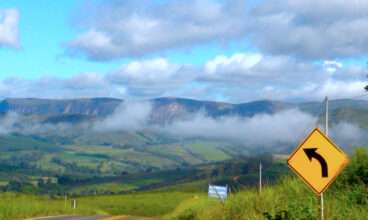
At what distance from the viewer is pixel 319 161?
1402 cm

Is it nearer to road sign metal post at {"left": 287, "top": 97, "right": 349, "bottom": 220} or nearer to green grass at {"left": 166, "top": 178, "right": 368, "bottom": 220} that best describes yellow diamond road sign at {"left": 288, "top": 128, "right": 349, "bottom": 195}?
road sign metal post at {"left": 287, "top": 97, "right": 349, "bottom": 220}

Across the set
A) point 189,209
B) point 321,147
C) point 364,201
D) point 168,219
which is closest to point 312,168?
point 321,147

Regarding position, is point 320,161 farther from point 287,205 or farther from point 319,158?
point 287,205

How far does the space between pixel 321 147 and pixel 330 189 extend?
4.17 m

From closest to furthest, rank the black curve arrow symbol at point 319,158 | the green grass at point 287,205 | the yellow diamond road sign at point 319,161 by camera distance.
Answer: the yellow diamond road sign at point 319,161, the black curve arrow symbol at point 319,158, the green grass at point 287,205

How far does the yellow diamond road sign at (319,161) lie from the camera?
13.8m

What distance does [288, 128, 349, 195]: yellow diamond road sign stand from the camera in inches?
542

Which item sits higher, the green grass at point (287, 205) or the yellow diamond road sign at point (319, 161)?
the yellow diamond road sign at point (319, 161)

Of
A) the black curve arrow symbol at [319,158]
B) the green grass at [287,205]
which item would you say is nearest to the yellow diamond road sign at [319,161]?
the black curve arrow symbol at [319,158]

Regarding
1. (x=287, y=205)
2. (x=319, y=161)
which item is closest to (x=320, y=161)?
(x=319, y=161)

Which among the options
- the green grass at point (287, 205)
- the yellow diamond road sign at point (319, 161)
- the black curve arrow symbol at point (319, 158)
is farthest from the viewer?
the green grass at point (287, 205)

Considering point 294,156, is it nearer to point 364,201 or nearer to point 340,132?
point 364,201

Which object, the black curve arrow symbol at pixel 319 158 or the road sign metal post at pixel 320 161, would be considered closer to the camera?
the road sign metal post at pixel 320 161

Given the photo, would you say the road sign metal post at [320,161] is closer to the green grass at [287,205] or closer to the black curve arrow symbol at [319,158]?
the black curve arrow symbol at [319,158]
